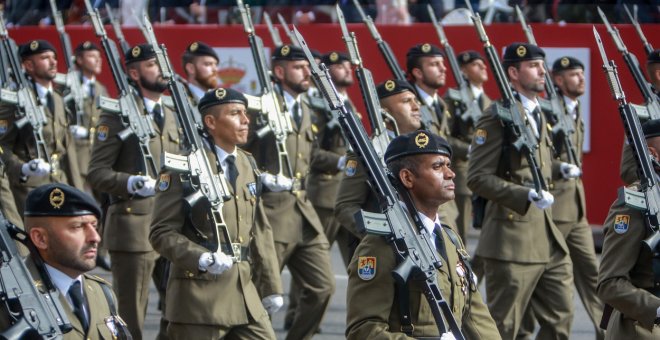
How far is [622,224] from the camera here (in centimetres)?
634

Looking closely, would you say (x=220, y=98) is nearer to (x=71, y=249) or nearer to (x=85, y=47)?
(x=71, y=249)

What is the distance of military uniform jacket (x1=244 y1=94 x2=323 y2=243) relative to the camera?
9.38 metres

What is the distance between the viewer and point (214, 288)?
22.8 feet

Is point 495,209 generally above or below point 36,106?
below

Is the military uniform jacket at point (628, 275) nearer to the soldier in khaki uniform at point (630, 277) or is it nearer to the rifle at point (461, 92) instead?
the soldier in khaki uniform at point (630, 277)

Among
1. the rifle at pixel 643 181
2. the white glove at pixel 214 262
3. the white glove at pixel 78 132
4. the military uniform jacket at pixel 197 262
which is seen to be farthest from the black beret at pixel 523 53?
the white glove at pixel 78 132

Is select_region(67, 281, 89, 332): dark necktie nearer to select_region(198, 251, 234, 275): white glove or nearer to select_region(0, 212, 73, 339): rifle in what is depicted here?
select_region(0, 212, 73, 339): rifle

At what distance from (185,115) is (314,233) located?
7.16 ft

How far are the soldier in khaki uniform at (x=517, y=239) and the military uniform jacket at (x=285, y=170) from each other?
1.36 m

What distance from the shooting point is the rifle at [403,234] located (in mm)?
5352

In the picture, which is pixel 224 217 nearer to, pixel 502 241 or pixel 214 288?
pixel 214 288

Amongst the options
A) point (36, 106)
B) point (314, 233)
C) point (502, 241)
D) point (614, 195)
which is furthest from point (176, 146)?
point (614, 195)

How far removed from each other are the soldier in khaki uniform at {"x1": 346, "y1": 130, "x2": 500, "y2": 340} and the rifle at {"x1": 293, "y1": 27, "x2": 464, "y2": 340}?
0.05 m

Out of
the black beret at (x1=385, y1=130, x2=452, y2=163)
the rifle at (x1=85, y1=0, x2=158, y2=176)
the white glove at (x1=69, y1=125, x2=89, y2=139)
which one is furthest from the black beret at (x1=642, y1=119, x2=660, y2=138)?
the white glove at (x1=69, y1=125, x2=89, y2=139)
